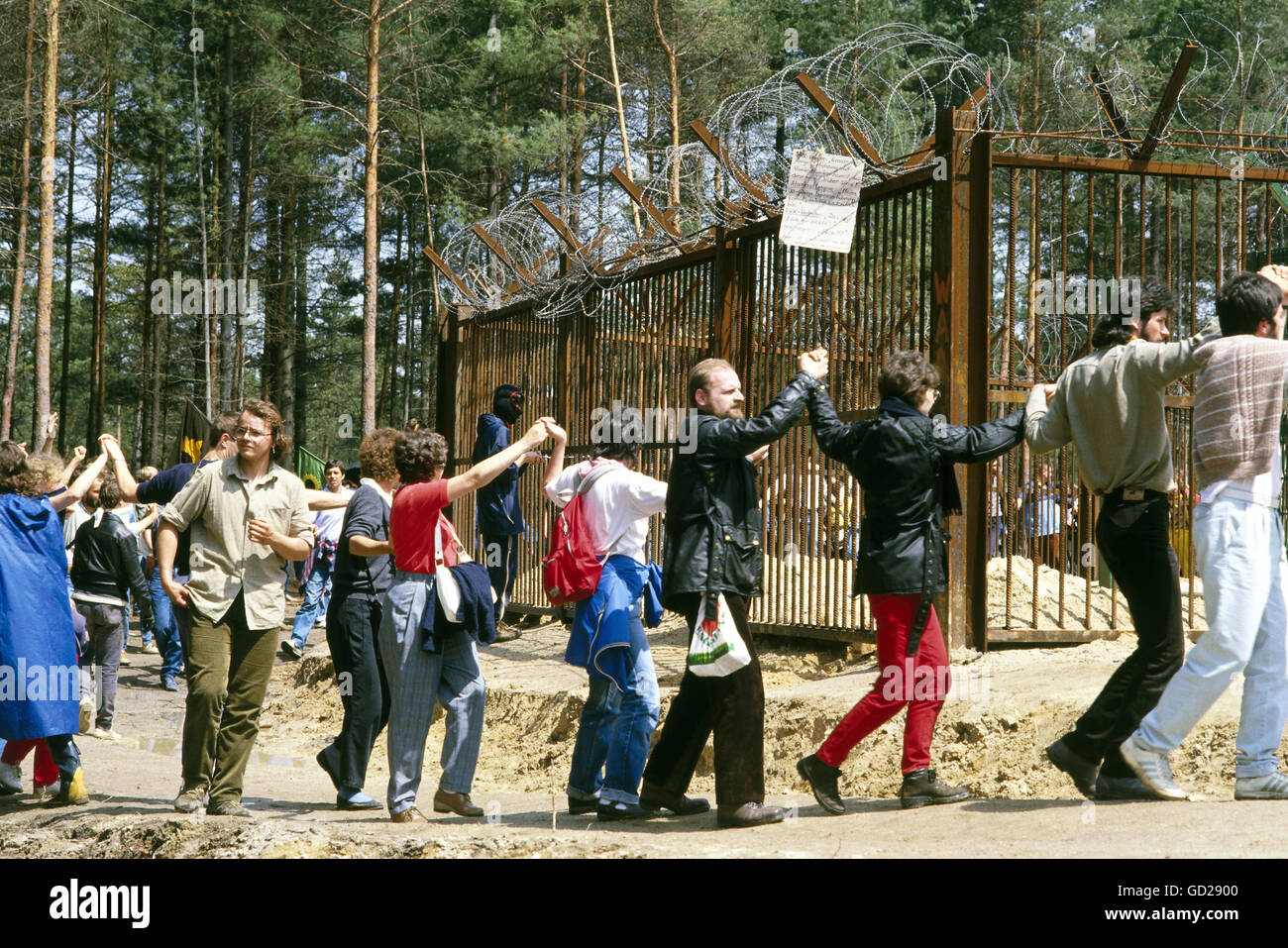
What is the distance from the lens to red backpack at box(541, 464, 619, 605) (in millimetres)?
6090

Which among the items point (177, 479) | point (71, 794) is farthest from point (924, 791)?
point (177, 479)

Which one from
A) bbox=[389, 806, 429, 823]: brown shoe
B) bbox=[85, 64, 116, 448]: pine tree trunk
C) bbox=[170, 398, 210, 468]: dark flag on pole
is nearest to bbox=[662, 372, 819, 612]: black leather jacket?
bbox=[389, 806, 429, 823]: brown shoe

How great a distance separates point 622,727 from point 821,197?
3.69 metres

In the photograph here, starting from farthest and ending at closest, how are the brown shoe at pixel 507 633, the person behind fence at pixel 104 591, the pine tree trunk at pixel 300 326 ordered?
the pine tree trunk at pixel 300 326 < the brown shoe at pixel 507 633 < the person behind fence at pixel 104 591

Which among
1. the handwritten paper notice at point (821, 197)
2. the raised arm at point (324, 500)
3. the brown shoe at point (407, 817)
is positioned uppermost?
the handwritten paper notice at point (821, 197)

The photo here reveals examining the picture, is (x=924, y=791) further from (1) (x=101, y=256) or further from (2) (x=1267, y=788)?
(1) (x=101, y=256)

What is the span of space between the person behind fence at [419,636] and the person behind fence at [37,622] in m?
1.94

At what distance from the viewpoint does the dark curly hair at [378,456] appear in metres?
6.71

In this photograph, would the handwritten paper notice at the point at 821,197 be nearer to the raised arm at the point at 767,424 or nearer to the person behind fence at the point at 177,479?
the raised arm at the point at 767,424

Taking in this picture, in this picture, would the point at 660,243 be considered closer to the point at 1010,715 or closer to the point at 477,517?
the point at 477,517

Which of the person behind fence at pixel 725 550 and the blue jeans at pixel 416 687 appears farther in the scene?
the blue jeans at pixel 416 687

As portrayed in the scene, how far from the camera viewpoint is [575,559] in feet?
20.1

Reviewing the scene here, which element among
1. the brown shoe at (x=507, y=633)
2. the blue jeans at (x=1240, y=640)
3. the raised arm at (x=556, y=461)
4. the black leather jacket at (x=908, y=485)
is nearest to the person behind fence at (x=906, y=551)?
the black leather jacket at (x=908, y=485)
